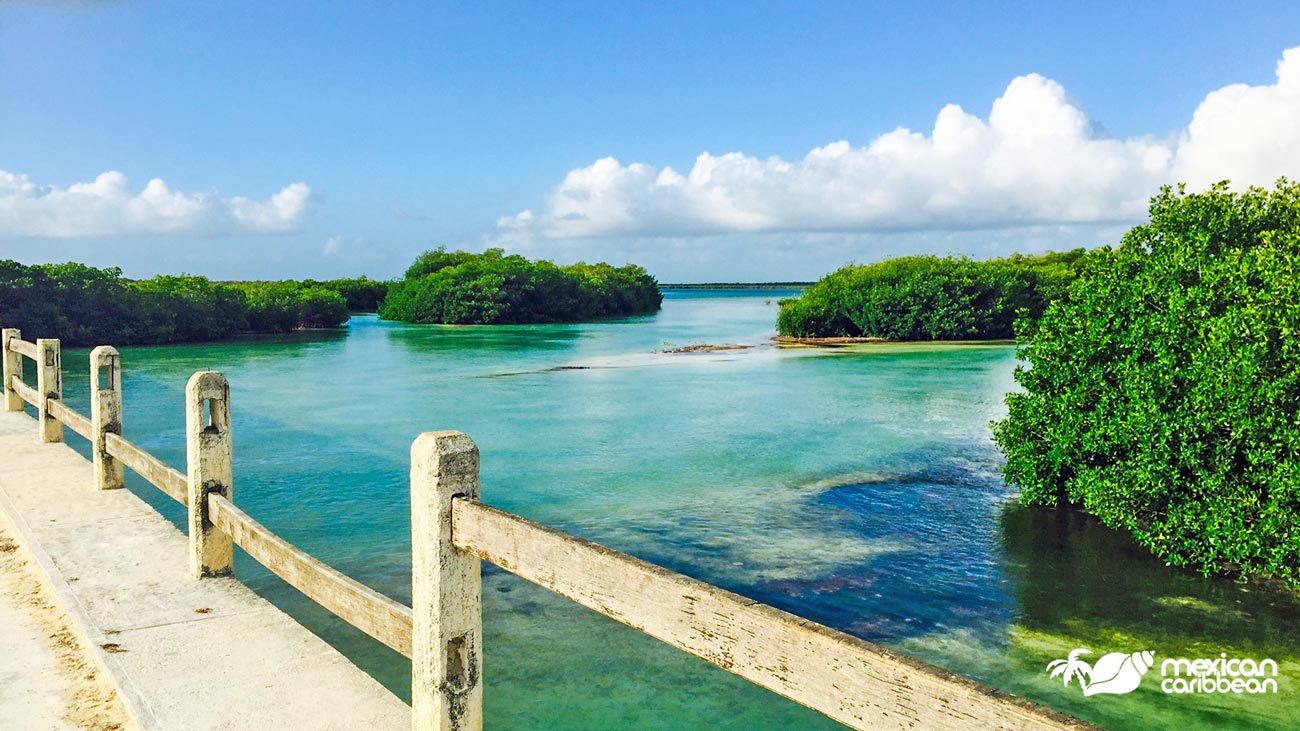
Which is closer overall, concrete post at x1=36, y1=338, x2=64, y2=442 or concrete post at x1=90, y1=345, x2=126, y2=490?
concrete post at x1=90, y1=345, x2=126, y2=490

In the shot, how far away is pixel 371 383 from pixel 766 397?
9.66 m

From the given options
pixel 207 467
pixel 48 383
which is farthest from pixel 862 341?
pixel 207 467

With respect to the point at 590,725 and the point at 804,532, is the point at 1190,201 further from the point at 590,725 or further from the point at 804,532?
the point at 590,725

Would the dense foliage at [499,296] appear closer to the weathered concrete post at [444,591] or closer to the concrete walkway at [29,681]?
the concrete walkway at [29,681]

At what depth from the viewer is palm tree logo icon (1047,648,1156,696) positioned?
19.6 ft

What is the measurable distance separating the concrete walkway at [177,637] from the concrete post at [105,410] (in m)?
0.43

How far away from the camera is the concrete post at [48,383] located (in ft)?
29.4

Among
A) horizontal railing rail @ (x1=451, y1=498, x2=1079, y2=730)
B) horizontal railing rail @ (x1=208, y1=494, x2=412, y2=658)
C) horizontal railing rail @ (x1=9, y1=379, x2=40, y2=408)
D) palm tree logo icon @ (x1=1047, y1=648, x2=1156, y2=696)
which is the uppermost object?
horizontal railing rail @ (x1=451, y1=498, x2=1079, y2=730)

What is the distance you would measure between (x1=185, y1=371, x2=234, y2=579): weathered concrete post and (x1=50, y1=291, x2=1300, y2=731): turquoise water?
1.41m

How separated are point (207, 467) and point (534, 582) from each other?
2945 millimetres

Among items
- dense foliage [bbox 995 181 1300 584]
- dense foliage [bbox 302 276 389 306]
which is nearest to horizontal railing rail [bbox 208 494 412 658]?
dense foliage [bbox 995 181 1300 584]

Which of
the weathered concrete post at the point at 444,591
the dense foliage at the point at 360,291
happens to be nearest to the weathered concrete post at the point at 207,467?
the weathered concrete post at the point at 444,591

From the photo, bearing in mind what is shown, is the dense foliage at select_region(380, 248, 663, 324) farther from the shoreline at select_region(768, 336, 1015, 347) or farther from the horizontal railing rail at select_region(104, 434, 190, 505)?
the horizontal railing rail at select_region(104, 434, 190, 505)

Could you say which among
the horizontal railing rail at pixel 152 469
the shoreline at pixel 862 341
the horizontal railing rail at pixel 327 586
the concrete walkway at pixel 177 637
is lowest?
the concrete walkway at pixel 177 637
